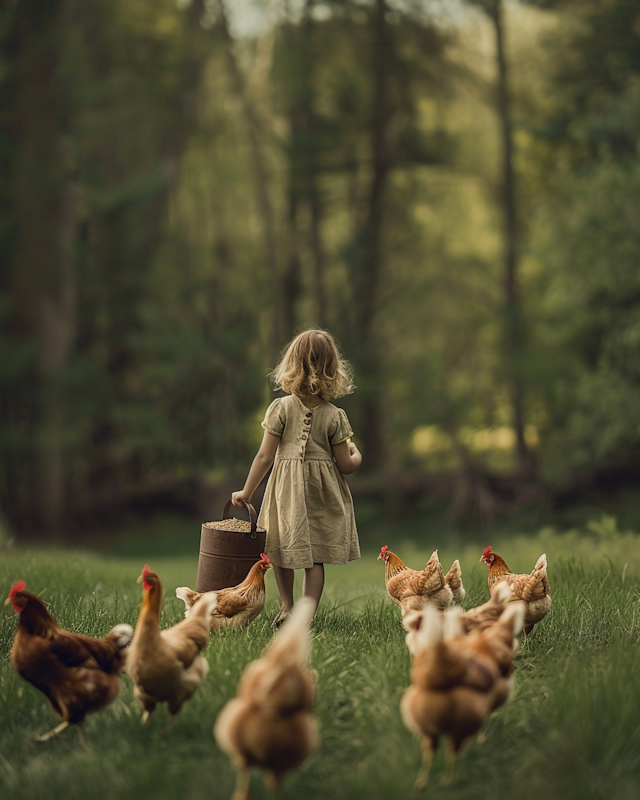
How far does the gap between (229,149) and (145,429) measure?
9054mm

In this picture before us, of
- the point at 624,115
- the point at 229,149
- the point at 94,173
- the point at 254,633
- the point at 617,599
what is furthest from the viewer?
the point at 229,149

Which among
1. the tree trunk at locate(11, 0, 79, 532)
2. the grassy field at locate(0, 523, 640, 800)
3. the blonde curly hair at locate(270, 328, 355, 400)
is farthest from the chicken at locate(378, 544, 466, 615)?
the tree trunk at locate(11, 0, 79, 532)

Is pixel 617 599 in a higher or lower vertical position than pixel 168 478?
lower

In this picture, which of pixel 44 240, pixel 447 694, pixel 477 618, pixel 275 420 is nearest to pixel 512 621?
pixel 477 618

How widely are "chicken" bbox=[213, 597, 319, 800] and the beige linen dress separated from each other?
7.99 feet

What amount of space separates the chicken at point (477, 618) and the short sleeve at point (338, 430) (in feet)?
4.92

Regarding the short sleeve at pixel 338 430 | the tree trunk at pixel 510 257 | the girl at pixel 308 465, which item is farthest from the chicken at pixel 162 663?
the tree trunk at pixel 510 257

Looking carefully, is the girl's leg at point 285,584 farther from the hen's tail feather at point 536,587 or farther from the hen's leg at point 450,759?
the hen's leg at point 450,759

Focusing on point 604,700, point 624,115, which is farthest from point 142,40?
point 604,700

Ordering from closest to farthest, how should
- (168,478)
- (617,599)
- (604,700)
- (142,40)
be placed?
(604,700)
(617,599)
(168,478)
(142,40)

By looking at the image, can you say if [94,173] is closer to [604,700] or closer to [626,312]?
[626,312]

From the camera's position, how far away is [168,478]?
1919 cm

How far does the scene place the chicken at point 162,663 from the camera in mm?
3379

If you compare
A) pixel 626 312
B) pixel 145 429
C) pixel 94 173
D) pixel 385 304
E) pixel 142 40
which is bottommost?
pixel 145 429
